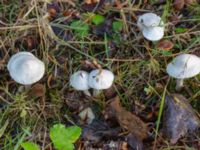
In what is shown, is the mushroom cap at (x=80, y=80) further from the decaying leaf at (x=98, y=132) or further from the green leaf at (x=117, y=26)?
the green leaf at (x=117, y=26)

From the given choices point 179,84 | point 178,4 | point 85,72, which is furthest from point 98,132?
point 178,4

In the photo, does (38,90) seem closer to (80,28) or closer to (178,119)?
(80,28)

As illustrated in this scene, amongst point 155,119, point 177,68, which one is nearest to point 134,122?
point 155,119

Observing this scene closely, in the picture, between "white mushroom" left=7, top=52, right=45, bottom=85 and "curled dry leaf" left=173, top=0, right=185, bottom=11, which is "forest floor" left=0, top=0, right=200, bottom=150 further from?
"white mushroom" left=7, top=52, right=45, bottom=85

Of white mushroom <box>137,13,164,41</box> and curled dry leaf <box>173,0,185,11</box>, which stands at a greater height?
curled dry leaf <box>173,0,185,11</box>

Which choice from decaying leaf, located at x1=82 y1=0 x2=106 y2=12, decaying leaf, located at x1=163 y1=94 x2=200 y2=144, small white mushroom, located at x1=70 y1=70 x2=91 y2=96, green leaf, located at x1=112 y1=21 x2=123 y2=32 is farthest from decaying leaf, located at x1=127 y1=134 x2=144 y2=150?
decaying leaf, located at x1=82 y1=0 x2=106 y2=12

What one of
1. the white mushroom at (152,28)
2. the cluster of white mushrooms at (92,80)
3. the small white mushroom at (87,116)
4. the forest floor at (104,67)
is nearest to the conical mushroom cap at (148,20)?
the white mushroom at (152,28)

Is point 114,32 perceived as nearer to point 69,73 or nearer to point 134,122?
point 69,73
